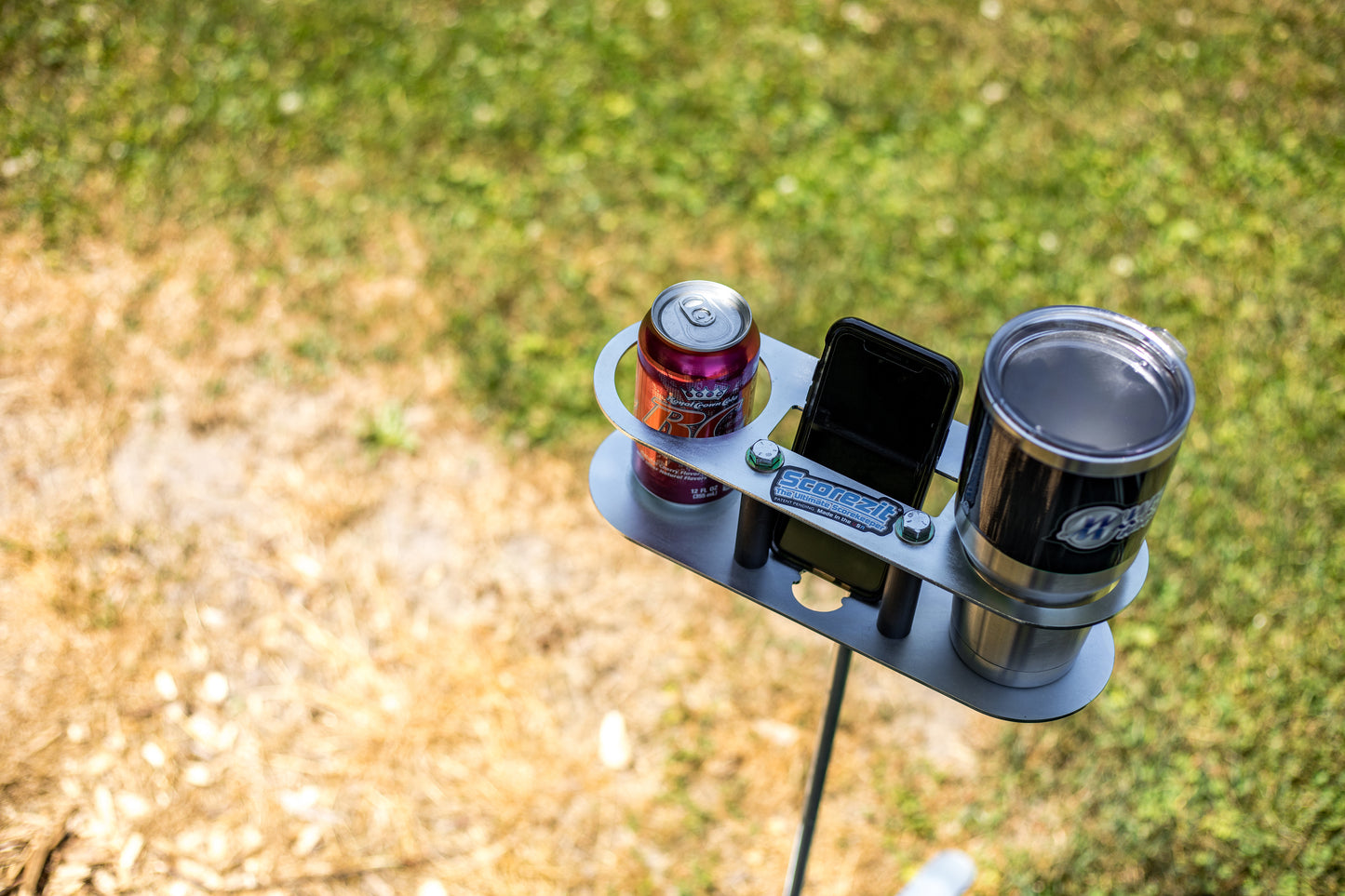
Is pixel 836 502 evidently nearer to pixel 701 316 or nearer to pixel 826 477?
pixel 826 477

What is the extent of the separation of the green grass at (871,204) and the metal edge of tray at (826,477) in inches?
62.8

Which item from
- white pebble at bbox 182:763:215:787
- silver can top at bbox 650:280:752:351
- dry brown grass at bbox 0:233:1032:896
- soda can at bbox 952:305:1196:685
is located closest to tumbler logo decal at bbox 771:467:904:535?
soda can at bbox 952:305:1196:685

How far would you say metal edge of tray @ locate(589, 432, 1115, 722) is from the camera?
160 centimetres

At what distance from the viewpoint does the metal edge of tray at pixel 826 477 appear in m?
1.42

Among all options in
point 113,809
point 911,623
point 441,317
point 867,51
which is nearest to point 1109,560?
point 911,623

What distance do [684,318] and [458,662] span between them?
5.90ft

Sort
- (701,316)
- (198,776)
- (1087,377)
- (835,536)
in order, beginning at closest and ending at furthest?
(1087,377), (835,536), (701,316), (198,776)

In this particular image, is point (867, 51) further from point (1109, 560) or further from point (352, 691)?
point (1109, 560)

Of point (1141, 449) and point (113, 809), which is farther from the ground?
point (1141, 449)

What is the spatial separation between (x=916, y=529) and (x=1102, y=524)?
25cm

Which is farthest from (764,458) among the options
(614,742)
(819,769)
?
(614,742)

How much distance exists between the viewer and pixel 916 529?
146cm

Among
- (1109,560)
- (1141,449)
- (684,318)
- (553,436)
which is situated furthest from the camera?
(553,436)

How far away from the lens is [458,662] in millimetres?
3084
